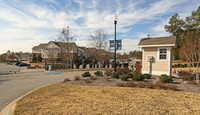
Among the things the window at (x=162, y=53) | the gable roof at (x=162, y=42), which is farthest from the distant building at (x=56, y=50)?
the window at (x=162, y=53)

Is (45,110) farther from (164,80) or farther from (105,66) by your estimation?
(105,66)

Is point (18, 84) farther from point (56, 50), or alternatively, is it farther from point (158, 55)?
point (56, 50)

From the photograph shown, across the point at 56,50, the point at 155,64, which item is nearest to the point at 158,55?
the point at 155,64

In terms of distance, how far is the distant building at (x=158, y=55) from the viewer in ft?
37.1

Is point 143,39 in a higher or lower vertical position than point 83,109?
higher

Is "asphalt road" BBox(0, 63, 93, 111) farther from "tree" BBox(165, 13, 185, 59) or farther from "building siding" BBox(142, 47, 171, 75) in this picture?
"tree" BBox(165, 13, 185, 59)

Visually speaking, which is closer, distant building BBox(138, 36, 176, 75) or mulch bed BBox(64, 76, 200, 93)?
mulch bed BBox(64, 76, 200, 93)

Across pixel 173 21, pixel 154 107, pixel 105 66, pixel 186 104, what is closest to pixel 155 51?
pixel 186 104

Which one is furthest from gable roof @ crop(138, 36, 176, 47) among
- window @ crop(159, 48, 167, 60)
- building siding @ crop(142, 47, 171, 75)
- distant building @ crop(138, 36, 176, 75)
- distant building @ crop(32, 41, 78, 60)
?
distant building @ crop(32, 41, 78, 60)

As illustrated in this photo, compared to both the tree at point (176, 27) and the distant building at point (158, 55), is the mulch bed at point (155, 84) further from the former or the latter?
the tree at point (176, 27)

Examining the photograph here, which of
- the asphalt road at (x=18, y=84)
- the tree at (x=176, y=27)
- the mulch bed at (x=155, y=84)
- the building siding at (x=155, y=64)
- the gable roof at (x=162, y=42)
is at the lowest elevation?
the asphalt road at (x=18, y=84)

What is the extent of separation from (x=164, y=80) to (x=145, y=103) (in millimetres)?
4744

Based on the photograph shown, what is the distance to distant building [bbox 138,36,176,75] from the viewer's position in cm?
1131

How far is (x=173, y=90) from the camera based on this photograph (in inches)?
254
